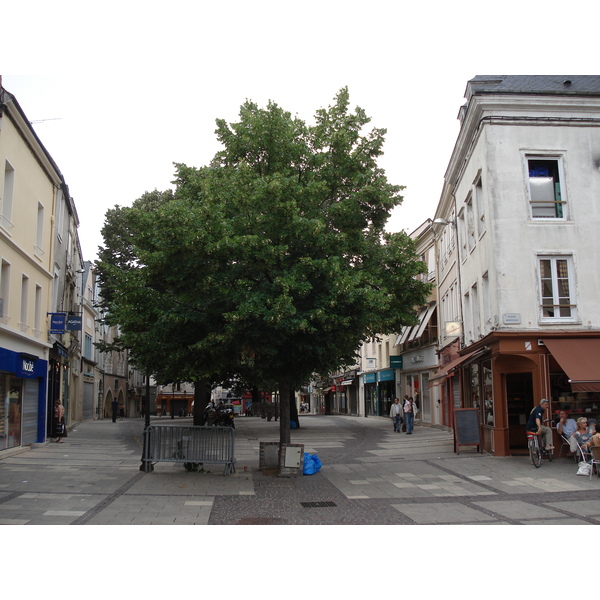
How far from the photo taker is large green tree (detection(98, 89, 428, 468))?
12938mm

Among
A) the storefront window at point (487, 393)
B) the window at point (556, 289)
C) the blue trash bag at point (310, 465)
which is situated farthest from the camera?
the storefront window at point (487, 393)

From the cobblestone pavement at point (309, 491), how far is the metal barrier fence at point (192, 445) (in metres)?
0.41

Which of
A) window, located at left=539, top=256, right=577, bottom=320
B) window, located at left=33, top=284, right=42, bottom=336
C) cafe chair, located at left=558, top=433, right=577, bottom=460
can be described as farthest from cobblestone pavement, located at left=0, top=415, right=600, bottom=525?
window, located at left=33, top=284, right=42, bottom=336

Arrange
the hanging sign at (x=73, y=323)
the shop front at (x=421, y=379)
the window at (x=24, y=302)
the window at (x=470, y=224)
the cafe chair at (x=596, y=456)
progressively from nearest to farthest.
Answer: the cafe chair at (x=596, y=456) < the window at (x=24, y=302) < the window at (x=470, y=224) < the hanging sign at (x=73, y=323) < the shop front at (x=421, y=379)

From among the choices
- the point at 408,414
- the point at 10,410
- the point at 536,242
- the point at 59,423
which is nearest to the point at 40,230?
the point at 10,410

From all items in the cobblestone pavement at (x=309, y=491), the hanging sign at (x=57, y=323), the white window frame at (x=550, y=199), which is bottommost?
the cobblestone pavement at (x=309, y=491)

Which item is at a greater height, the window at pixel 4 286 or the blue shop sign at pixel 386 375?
the window at pixel 4 286

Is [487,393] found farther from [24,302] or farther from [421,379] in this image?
[421,379]

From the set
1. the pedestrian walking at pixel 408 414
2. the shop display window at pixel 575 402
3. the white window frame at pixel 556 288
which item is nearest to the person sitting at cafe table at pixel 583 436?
the shop display window at pixel 575 402

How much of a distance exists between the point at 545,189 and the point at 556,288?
3009 millimetres

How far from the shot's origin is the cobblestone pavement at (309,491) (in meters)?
9.49

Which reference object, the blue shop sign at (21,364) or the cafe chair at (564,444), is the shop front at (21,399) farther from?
the cafe chair at (564,444)

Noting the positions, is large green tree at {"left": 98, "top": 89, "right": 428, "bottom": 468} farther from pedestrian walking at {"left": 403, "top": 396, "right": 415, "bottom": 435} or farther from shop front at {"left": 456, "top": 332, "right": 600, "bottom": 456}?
pedestrian walking at {"left": 403, "top": 396, "right": 415, "bottom": 435}

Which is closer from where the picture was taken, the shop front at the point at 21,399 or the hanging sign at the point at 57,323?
the shop front at the point at 21,399
